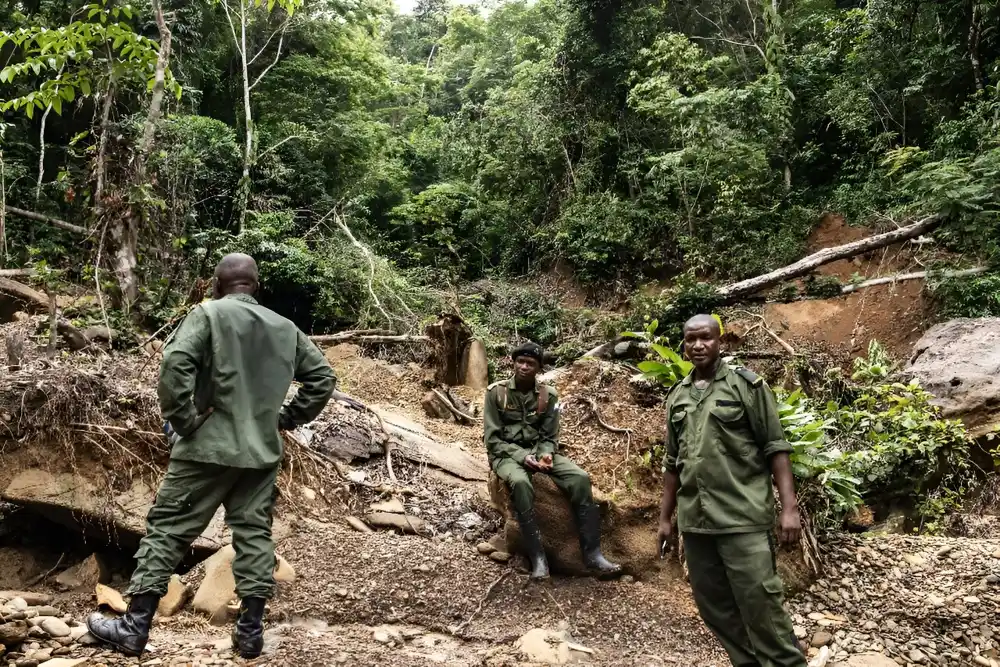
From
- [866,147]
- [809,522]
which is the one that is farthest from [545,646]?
[866,147]

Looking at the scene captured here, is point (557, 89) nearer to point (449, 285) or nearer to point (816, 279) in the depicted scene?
point (449, 285)

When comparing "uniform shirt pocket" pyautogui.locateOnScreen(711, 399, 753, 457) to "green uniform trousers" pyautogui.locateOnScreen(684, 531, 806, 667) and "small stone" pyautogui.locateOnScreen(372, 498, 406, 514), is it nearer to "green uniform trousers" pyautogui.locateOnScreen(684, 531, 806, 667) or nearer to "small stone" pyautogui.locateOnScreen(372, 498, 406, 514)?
"green uniform trousers" pyautogui.locateOnScreen(684, 531, 806, 667)

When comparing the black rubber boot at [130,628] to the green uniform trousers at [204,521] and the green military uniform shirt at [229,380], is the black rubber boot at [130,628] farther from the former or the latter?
the green military uniform shirt at [229,380]

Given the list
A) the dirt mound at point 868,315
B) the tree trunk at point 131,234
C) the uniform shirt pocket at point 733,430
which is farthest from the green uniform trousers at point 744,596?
the dirt mound at point 868,315

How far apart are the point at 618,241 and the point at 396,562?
12.7 meters

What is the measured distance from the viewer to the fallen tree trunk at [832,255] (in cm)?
1129

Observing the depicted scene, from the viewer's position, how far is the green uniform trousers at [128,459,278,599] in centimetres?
294

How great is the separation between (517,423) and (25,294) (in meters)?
7.97

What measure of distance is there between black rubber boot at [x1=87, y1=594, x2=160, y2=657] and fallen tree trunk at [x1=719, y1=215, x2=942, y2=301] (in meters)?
10.8

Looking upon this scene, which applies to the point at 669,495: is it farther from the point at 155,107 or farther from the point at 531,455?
the point at 155,107

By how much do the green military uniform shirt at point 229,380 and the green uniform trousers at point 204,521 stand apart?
0.35 feet

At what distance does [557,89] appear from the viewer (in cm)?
1819

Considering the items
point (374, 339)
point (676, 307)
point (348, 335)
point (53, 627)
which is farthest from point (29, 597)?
point (676, 307)

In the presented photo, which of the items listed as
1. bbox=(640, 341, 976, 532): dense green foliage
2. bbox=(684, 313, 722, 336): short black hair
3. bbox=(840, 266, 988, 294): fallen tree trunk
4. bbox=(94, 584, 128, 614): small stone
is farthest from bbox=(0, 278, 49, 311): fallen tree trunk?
bbox=(840, 266, 988, 294): fallen tree trunk
